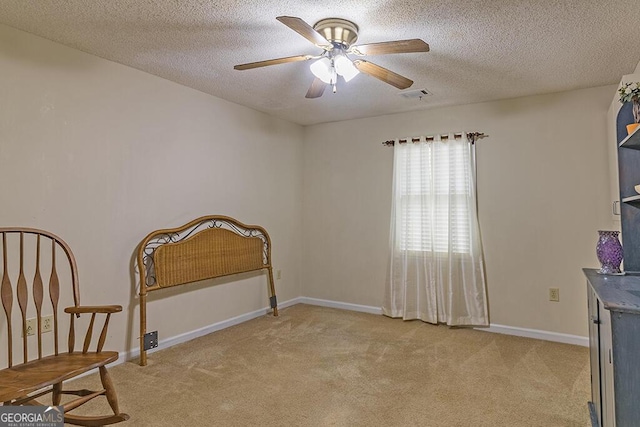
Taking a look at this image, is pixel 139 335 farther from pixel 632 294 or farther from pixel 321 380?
pixel 632 294

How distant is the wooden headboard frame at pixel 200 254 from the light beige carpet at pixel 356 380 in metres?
0.55

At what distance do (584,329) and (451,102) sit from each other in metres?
2.36

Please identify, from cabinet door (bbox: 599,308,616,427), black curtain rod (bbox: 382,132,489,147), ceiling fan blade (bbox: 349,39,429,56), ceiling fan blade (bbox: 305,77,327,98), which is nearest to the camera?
cabinet door (bbox: 599,308,616,427)

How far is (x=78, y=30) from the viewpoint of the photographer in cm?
239

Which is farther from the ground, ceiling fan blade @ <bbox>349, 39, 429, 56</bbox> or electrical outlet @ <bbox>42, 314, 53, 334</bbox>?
ceiling fan blade @ <bbox>349, 39, 429, 56</bbox>

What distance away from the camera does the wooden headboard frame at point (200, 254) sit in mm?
3088

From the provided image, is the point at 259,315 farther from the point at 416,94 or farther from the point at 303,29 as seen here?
the point at 303,29

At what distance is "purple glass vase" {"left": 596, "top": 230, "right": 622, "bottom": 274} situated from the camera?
204 centimetres

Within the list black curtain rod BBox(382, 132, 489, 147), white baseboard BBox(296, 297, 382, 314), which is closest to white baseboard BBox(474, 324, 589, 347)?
white baseboard BBox(296, 297, 382, 314)

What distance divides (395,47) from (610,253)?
157 centimetres

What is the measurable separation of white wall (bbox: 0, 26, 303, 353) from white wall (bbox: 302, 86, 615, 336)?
A: 48.1 inches

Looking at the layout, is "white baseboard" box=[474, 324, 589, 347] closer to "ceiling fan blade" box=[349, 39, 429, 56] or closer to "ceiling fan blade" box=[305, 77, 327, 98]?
"ceiling fan blade" box=[305, 77, 327, 98]

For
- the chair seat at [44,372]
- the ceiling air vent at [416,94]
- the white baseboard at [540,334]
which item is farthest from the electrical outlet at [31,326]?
the white baseboard at [540,334]

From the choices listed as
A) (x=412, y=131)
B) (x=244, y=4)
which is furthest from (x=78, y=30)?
(x=412, y=131)
